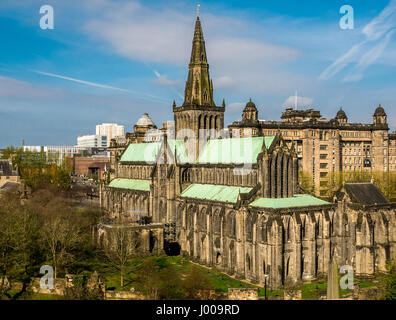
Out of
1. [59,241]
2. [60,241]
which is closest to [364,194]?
[60,241]

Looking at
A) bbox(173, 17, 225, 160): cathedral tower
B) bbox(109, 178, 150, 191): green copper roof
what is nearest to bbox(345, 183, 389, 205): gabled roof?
bbox(173, 17, 225, 160): cathedral tower

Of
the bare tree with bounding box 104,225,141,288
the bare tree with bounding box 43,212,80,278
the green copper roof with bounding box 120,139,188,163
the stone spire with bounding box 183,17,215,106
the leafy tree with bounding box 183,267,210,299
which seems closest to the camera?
the leafy tree with bounding box 183,267,210,299

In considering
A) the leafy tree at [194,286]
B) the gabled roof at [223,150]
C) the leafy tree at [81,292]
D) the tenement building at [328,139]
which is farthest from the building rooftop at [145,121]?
the leafy tree at [81,292]

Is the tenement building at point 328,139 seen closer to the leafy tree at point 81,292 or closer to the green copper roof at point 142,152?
the green copper roof at point 142,152

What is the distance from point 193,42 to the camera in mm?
99500

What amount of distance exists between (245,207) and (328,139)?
81.3 m

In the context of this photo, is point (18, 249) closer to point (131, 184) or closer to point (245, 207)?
point (245, 207)

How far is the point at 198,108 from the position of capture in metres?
96.6

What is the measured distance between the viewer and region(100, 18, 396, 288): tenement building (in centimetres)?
6788

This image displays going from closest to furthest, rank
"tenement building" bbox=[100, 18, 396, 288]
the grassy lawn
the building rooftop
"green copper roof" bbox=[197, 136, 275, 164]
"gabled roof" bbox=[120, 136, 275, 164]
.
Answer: the grassy lawn → "tenement building" bbox=[100, 18, 396, 288] → "green copper roof" bbox=[197, 136, 275, 164] → "gabled roof" bbox=[120, 136, 275, 164] → the building rooftop

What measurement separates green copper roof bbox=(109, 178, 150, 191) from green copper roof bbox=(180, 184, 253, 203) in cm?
1790

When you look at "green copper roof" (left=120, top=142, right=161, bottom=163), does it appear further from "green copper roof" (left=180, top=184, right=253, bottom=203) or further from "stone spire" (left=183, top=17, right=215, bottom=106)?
"green copper roof" (left=180, top=184, right=253, bottom=203)

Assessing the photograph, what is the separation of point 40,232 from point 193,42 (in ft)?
176
